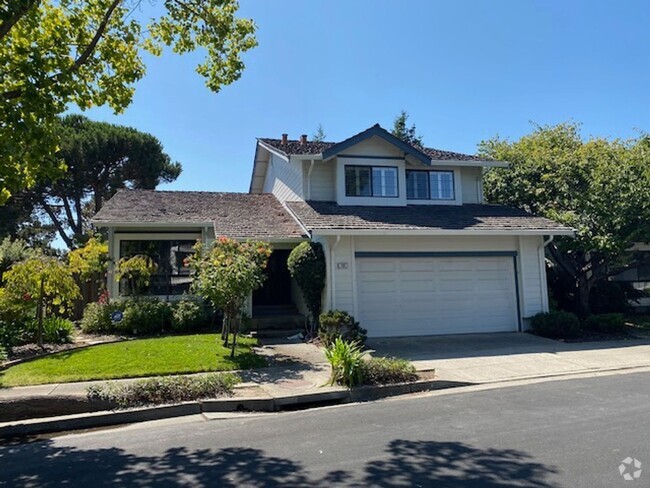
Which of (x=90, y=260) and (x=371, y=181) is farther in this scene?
(x=371, y=181)

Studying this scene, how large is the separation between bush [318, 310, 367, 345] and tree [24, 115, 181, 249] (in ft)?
69.6

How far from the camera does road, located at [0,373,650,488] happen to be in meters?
4.52

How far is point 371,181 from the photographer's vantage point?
54.2ft

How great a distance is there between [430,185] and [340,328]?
7.41 meters

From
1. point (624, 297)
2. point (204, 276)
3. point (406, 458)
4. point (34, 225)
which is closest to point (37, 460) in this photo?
point (406, 458)

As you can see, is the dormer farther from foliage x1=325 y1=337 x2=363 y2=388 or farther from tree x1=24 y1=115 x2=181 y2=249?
tree x1=24 y1=115 x2=181 y2=249

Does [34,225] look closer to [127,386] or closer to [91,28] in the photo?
[91,28]

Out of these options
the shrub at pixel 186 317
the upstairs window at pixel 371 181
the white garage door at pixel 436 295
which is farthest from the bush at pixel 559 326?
the shrub at pixel 186 317

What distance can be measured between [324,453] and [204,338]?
803 centimetres

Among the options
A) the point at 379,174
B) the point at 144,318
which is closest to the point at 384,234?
the point at 379,174

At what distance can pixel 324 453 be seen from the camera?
5.22m

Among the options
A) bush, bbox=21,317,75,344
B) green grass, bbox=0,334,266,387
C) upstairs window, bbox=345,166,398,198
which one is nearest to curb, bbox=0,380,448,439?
Result: green grass, bbox=0,334,266,387

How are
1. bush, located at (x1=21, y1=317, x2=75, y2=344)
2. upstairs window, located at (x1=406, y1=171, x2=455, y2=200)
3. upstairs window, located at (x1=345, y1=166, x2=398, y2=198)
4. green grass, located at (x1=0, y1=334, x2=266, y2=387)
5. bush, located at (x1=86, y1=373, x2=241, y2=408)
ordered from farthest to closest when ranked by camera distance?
upstairs window, located at (x1=406, y1=171, x2=455, y2=200) → upstairs window, located at (x1=345, y1=166, x2=398, y2=198) → bush, located at (x1=21, y1=317, x2=75, y2=344) → green grass, located at (x1=0, y1=334, x2=266, y2=387) → bush, located at (x1=86, y1=373, x2=241, y2=408)

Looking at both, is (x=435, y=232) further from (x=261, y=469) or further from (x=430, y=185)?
(x=261, y=469)
